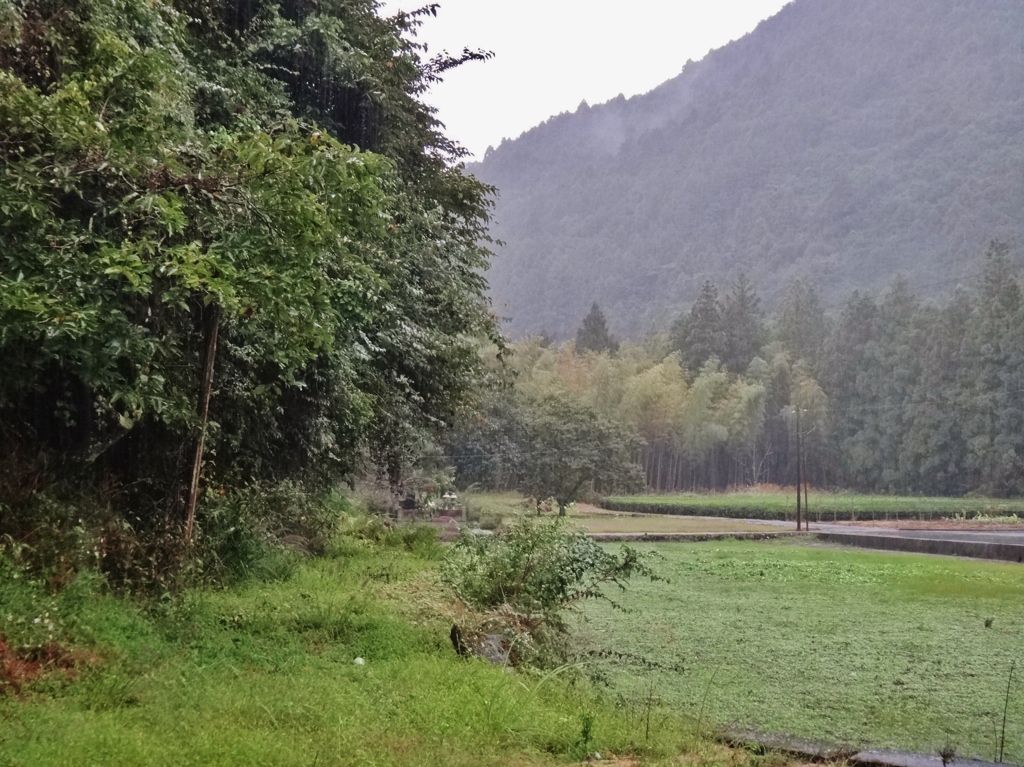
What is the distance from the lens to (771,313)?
6769 centimetres

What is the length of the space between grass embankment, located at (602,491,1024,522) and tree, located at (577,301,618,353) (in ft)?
54.5

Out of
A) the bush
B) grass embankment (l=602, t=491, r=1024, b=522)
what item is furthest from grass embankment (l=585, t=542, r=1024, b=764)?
grass embankment (l=602, t=491, r=1024, b=522)

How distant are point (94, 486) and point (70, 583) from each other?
1300 mm

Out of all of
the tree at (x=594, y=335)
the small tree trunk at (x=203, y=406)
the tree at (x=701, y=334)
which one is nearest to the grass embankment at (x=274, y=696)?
the small tree trunk at (x=203, y=406)

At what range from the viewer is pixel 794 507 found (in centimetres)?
3497

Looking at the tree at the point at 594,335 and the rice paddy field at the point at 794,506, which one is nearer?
the rice paddy field at the point at 794,506

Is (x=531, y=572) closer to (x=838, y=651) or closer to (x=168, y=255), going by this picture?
(x=838, y=651)

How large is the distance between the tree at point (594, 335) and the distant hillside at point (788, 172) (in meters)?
12.5

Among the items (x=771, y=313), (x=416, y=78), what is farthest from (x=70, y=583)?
(x=771, y=313)

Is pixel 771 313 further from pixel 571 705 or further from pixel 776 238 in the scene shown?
pixel 571 705

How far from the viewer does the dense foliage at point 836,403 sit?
122 ft

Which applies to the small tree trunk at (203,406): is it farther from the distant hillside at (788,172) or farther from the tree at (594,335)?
the distant hillside at (788,172)

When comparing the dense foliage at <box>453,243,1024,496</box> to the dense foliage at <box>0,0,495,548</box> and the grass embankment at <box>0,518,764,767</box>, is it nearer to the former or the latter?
the dense foliage at <box>0,0,495,548</box>

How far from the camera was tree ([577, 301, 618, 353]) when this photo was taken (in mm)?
52844
